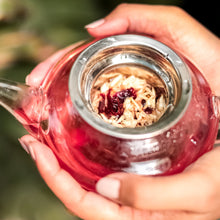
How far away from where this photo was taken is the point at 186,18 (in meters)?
1.02

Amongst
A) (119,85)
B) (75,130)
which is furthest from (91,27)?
(75,130)

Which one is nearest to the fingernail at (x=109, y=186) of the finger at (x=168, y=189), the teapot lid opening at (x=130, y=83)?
the finger at (x=168, y=189)

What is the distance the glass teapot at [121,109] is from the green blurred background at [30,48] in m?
0.47

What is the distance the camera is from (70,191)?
0.73 m

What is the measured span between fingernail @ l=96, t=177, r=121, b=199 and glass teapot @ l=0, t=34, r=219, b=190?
1.1 inches


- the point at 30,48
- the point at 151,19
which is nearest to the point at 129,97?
the point at 151,19

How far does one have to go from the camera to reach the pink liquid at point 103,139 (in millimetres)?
624

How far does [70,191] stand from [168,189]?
0.81 ft

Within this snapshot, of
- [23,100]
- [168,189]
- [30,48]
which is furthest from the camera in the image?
[30,48]

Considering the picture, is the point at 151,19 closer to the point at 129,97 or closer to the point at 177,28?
the point at 177,28

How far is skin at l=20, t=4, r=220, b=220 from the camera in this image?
2.01 ft

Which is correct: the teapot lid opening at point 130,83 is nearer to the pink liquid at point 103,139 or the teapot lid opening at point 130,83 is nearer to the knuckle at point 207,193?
the pink liquid at point 103,139

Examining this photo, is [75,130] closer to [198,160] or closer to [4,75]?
[198,160]

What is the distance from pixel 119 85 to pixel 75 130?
6.9 inches
